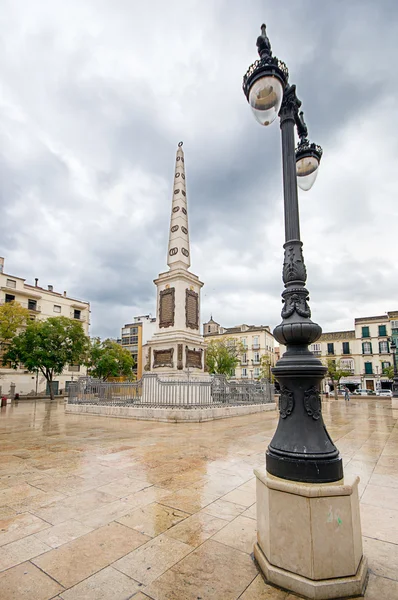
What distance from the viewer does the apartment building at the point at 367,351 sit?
4747cm

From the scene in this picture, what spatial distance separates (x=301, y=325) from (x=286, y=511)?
51.7 inches

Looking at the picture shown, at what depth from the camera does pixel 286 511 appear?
2180 millimetres

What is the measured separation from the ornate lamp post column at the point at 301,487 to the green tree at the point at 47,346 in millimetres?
30142

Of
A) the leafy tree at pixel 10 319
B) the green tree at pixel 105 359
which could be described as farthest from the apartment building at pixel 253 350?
the leafy tree at pixel 10 319

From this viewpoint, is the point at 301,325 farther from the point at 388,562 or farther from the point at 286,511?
the point at 388,562

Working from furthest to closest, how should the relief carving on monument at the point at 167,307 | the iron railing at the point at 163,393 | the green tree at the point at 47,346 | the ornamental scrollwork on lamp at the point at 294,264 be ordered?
1. the green tree at the point at 47,346
2. the relief carving on monument at the point at 167,307
3. the iron railing at the point at 163,393
4. the ornamental scrollwork on lamp at the point at 294,264

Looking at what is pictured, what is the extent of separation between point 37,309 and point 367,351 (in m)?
48.3

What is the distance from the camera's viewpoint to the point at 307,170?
421 cm

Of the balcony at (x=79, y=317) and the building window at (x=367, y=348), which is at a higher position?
the balcony at (x=79, y=317)

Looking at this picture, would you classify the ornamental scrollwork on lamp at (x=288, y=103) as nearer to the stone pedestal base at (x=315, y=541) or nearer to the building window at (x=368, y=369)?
the stone pedestal base at (x=315, y=541)

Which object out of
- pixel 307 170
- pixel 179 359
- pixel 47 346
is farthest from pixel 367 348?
pixel 307 170

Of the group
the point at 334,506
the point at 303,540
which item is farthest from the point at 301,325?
the point at 303,540

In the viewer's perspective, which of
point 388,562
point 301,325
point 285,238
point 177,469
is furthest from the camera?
point 177,469

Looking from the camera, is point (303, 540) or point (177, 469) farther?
point (177, 469)
